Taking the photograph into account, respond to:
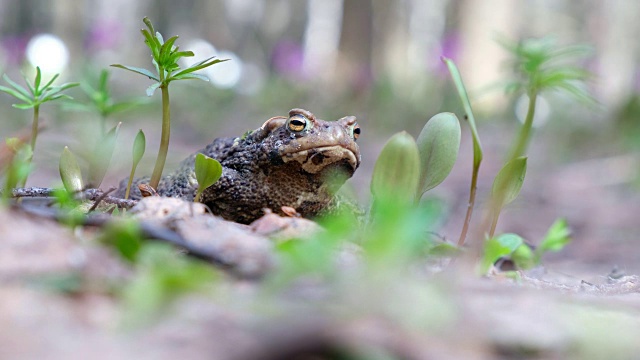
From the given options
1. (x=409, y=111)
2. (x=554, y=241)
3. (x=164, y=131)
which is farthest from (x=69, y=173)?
(x=409, y=111)

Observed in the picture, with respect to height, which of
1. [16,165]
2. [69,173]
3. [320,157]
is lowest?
[16,165]

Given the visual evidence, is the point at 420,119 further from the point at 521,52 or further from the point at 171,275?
the point at 171,275

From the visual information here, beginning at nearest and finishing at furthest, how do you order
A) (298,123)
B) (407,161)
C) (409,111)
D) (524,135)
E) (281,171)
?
(407,161)
(524,135)
(298,123)
(281,171)
(409,111)

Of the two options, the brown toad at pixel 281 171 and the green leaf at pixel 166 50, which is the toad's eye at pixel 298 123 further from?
the green leaf at pixel 166 50

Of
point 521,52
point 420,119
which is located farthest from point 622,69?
point 521,52

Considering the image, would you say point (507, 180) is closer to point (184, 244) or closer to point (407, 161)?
point (407, 161)

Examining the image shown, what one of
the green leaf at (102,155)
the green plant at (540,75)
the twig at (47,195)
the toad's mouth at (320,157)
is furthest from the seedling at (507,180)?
the green leaf at (102,155)

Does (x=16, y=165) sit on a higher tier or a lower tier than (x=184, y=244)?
higher
